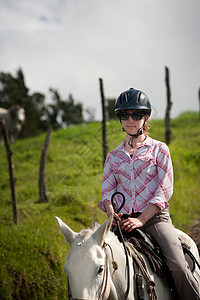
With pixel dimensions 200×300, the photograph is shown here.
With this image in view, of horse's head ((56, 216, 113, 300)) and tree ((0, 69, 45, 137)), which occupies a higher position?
tree ((0, 69, 45, 137))

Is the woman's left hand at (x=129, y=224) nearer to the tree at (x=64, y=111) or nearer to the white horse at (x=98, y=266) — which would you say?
the white horse at (x=98, y=266)

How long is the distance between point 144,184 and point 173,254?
2.08ft

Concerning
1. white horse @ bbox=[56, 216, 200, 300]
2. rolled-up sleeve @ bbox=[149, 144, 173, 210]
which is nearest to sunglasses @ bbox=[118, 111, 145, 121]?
rolled-up sleeve @ bbox=[149, 144, 173, 210]

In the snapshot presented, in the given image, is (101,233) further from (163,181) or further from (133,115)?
(133,115)

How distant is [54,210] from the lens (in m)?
6.47

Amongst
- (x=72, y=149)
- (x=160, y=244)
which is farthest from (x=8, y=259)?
(x=72, y=149)

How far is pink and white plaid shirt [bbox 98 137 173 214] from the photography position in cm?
251

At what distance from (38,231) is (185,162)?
6.69 meters

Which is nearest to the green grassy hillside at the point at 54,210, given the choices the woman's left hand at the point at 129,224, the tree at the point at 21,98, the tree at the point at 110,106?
the tree at the point at 110,106

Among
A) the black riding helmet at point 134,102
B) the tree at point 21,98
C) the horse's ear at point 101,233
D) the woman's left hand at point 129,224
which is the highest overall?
the tree at point 21,98

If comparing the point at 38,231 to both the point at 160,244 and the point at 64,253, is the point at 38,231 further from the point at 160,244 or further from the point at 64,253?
the point at 160,244

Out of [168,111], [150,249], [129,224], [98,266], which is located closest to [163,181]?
[129,224]

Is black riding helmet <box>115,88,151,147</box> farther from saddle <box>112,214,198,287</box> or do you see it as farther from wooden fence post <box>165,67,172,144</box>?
wooden fence post <box>165,67,172,144</box>

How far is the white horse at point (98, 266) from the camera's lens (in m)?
1.77
